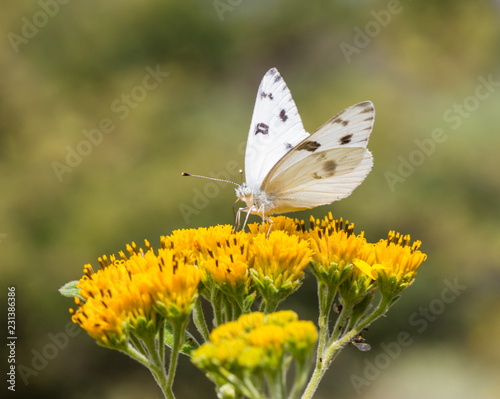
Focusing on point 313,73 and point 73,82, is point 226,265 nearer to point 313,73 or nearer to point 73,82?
point 73,82

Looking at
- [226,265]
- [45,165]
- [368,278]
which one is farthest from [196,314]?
[45,165]

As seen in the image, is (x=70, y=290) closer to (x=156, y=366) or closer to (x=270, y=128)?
(x=156, y=366)

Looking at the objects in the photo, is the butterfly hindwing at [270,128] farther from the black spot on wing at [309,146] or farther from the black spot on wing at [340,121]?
the black spot on wing at [340,121]

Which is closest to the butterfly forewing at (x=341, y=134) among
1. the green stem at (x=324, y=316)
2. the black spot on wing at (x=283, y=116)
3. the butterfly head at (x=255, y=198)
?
the butterfly head at (x=255, y=198)

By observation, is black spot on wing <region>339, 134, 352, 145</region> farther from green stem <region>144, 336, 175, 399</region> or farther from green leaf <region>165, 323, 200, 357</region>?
green stem <region>144, 336, 175, 399</region>

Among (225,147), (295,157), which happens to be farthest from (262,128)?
(225,147)

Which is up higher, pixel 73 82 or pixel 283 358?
pixel 73 82

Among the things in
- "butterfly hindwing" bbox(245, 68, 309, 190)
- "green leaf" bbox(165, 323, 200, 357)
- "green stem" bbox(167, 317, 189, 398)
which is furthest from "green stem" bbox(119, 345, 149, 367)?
"butterfly hindwing" bbox(245, 68, 309, 190)
